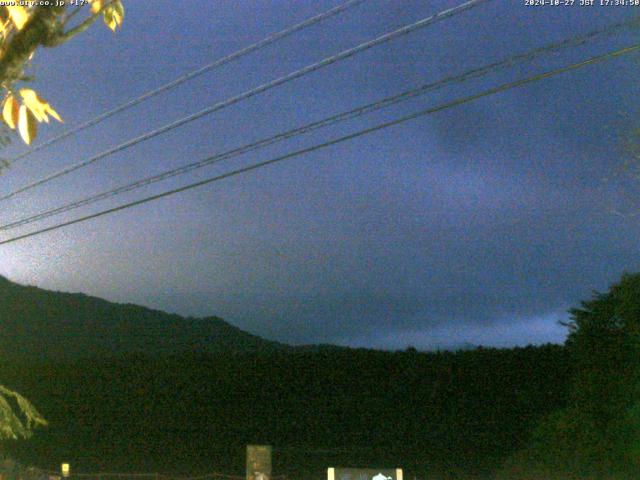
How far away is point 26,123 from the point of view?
3.61m

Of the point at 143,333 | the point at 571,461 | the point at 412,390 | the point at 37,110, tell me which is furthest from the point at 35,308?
the point at 37,110

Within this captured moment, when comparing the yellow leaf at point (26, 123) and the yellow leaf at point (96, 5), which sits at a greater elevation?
the yellow leaf at point (96, 5)

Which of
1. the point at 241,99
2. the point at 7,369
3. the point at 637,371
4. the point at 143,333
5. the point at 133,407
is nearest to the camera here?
the point at 241,99

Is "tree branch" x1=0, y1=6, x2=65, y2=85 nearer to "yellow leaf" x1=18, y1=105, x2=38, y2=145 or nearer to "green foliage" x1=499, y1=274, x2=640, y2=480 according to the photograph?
"yellow leaf" x1=18, y1=105, x2=38, y2=145

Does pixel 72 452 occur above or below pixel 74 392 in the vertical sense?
below

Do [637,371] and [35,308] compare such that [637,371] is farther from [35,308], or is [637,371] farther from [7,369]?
[35,308]

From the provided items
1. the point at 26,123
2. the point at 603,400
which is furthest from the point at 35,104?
the point at 603,400

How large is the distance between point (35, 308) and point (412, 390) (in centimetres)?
2298

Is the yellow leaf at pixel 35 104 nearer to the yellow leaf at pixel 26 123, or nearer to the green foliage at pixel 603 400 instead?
the yellow leaf at pixel 26 123

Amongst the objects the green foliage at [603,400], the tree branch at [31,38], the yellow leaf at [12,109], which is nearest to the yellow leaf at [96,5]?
the tree branch at [31,38]

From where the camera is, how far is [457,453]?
57.2 feet

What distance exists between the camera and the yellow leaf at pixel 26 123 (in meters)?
3.60

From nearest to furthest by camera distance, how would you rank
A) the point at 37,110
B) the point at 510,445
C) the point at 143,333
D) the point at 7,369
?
the point at 37,110
the point at 510,445
the point at 7,369
the point at 143,333

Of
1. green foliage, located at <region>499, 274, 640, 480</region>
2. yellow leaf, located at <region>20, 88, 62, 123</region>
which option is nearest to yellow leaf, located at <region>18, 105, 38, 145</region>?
yellow leaf, located at <region>20, 88, 62, 123</region>
